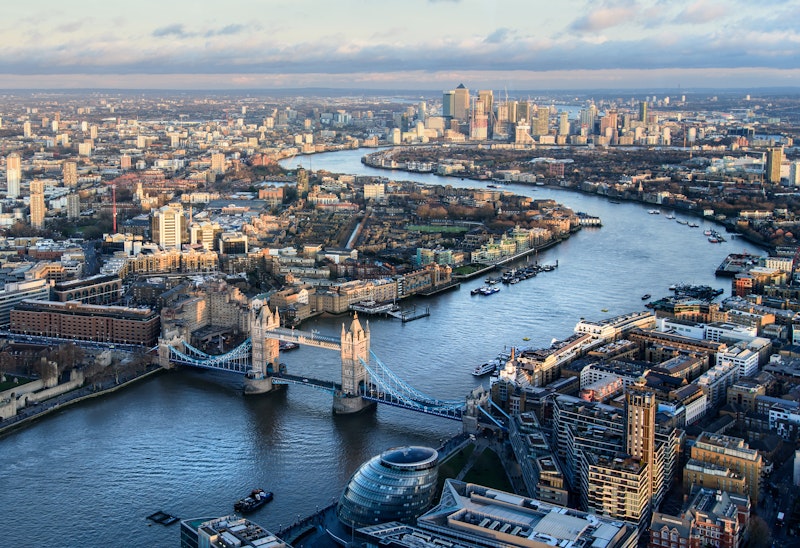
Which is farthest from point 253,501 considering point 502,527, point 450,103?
point 450,103

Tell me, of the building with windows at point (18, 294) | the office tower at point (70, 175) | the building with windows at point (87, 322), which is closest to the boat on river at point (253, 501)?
the building with windows at point (87, 322)

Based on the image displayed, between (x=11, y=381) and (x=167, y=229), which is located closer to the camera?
(x=11, y=381)

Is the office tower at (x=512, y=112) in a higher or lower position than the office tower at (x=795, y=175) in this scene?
higher

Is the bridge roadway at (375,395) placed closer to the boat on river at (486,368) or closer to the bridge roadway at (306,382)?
the bridge roadway at (306,382)

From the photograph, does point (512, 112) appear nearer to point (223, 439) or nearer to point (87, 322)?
point (87, 322)

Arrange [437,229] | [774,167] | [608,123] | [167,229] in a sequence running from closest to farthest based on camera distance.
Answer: [167,229] → [437,229] → [774,167] → [608,123]

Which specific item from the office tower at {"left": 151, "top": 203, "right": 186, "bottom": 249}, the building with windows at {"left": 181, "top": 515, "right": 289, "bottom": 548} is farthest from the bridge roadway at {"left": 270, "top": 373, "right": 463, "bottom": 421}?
the office tower at {"left": 151, "top": 203, "right": 186, "bottom": 249}
